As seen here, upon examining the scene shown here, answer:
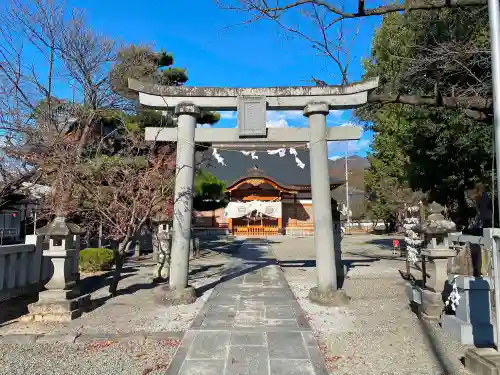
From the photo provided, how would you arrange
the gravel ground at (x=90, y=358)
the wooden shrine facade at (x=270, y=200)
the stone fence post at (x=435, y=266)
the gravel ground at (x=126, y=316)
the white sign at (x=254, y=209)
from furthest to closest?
the wooden shrine facade at (x=270, y=200) → the white sign at (x=254, y=209) → the stone fence post at (x=435, y=266) → the gravel ground at (x=126, y=316) → the gravel ground at (x=90, y=358)

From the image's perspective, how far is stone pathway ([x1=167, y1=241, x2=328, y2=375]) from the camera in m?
4.29

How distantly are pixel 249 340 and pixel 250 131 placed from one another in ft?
14.3

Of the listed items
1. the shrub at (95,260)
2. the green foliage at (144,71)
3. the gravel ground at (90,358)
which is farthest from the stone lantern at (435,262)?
the shrub at (95,260)

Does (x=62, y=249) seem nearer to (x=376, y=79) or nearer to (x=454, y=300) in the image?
(x=454, y=300)

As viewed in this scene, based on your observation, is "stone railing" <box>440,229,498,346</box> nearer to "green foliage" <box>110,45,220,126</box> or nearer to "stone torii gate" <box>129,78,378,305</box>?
"stone torii gate" <box>129,78,378,305</box>

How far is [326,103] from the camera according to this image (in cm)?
803

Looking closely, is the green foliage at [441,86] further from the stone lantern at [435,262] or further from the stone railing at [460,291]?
the stone railing at [460,291]

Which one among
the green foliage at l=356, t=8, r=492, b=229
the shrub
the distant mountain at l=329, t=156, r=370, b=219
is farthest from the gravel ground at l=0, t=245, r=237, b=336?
the distant mountain at l=329, t=156, r=370, b=219

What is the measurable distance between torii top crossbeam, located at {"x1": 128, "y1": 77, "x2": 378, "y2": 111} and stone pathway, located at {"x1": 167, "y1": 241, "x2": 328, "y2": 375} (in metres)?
4.26

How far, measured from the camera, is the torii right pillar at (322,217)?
24.7 ft

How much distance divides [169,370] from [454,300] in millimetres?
4056

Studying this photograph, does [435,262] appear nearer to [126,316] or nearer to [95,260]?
[126,316]

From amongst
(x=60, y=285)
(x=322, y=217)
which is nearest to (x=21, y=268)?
(x=60, y=285)

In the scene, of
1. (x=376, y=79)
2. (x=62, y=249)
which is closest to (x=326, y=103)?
(x=376, y=79)
